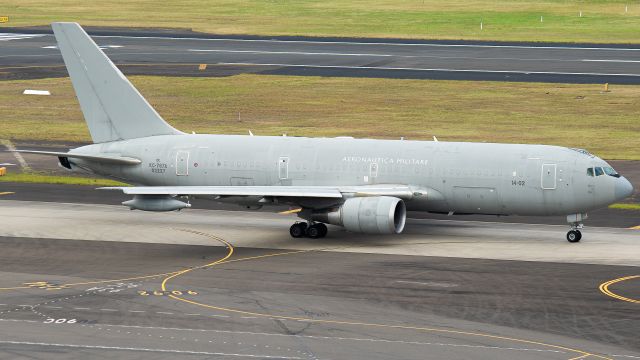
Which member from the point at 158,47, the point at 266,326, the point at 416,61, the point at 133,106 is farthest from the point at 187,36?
the point at 266,326

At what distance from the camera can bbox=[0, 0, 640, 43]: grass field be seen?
147 m

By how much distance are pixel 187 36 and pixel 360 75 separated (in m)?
35.0

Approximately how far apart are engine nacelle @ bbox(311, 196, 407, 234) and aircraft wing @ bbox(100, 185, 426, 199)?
2.02 feet

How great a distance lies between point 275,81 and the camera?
113 m

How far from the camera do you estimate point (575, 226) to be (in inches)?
2253

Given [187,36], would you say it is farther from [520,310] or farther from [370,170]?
[520,310]

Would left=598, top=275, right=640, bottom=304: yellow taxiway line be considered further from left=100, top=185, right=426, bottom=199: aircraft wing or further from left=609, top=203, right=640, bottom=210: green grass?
left=609, top=203, right=640, bottom=210: green grass

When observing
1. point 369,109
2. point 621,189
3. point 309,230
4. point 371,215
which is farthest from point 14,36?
point 621,189

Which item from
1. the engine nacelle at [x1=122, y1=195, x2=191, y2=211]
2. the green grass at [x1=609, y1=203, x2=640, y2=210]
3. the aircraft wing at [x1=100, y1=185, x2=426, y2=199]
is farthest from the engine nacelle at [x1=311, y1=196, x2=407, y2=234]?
the green grass at [x1=609, y1=203, x2=640, y2=210]

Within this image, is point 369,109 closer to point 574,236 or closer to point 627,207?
point 627,207

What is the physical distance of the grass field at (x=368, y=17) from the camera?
147 metres

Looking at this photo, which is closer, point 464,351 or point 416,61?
point 464,351

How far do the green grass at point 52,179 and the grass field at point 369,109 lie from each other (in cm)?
1273

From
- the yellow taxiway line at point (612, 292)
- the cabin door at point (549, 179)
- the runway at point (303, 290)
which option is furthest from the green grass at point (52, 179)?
the yellow taxiway line at point (612, 292)
